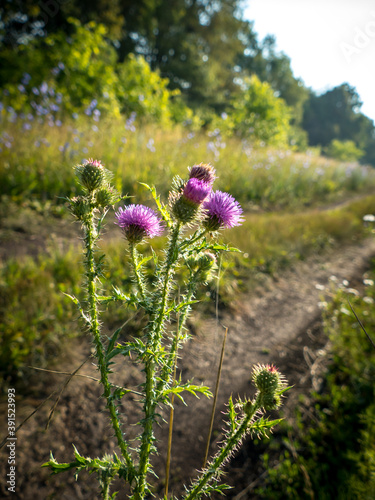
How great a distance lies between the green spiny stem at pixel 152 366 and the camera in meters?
0.65

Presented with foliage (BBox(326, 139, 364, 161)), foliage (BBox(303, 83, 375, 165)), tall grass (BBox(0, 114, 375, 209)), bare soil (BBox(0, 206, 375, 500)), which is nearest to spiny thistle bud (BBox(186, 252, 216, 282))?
bare soil (BBox(0, 206, 375, 500))

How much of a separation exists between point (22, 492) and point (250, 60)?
140ft

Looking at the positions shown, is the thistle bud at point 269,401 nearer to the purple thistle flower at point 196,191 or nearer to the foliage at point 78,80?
the purple thistle flower at point 196,191

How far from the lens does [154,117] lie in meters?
8.48

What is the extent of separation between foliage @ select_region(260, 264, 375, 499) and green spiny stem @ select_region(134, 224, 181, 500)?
3.05 ft

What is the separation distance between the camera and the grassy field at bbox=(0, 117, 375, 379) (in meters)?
2.02

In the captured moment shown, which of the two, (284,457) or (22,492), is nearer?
(22,492)

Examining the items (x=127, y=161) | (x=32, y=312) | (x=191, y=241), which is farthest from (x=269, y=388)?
(x=127, y=161)

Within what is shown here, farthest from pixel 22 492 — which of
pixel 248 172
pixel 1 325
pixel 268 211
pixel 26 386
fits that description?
pixel 248 172

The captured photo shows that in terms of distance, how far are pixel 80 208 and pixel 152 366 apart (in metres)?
0.38

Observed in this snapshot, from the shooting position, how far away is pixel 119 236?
374cm

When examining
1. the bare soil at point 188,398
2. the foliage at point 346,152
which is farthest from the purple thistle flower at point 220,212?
the foliage at point 346,152

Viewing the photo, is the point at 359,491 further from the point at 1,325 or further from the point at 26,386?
the point at 1,325

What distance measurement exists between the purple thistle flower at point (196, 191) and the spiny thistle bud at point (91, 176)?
0.20 meters
